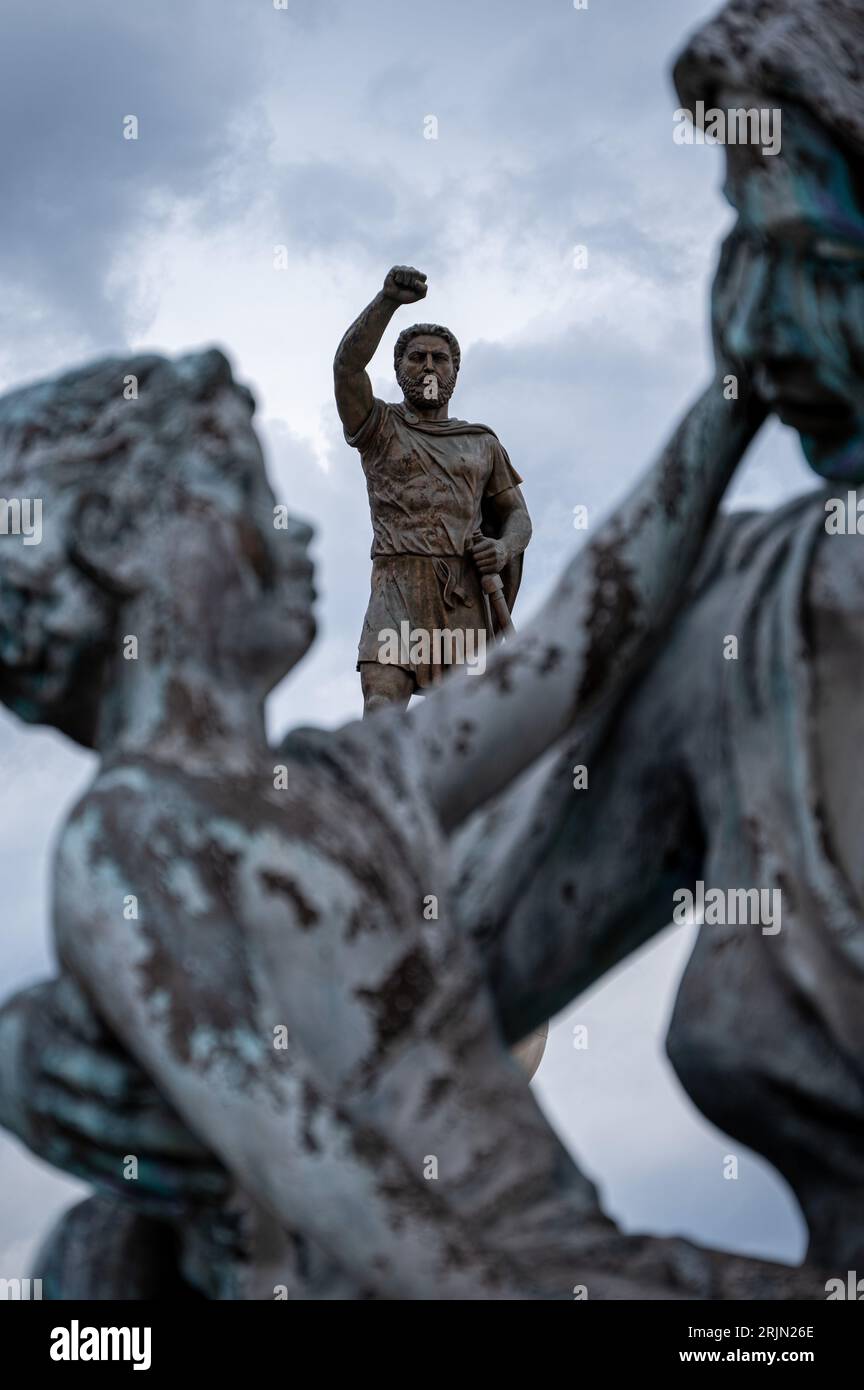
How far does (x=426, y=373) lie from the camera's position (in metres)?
11.2

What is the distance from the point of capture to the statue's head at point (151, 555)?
3762 mm

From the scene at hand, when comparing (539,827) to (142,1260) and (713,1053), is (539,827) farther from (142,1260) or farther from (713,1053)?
(142,1260)

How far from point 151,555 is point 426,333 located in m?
7.63

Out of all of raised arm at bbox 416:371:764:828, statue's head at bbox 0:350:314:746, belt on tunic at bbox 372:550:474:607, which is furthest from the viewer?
belt on tunic at bbox 372:550:474:607

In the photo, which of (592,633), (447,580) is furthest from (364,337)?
(592,633)

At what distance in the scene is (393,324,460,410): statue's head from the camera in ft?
36.5

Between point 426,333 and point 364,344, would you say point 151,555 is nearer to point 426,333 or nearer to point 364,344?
point 364,344

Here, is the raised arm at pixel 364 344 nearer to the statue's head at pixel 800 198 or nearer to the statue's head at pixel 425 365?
the statue's head at pixel 425 365

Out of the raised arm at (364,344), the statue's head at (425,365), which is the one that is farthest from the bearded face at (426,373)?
the raised arm at (364,344)

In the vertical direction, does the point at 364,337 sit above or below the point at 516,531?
above

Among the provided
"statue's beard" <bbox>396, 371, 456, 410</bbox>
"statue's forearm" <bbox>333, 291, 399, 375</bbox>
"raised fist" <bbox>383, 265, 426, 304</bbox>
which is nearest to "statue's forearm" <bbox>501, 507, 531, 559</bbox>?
"statue's beard" <bbox>396, 371, 456, 410</bbox>

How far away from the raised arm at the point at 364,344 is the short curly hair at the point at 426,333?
55 cm

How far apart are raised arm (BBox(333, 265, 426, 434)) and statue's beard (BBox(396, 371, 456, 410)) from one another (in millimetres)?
341

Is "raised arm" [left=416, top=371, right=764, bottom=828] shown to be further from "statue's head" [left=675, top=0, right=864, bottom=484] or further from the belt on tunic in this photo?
the belt on tunic
